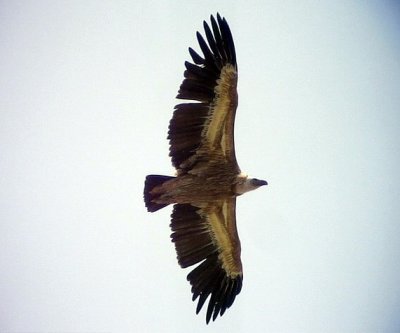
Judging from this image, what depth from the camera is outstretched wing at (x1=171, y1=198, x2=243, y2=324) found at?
6750 mm

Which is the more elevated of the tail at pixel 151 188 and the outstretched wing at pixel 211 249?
the tail at pixel 151 188

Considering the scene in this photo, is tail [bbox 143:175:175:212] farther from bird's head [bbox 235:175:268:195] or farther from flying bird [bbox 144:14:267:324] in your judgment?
bird's head [bbox 235:175:268:195]

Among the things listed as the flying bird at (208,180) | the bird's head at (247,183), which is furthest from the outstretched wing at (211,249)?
the bird's head at (247,183)

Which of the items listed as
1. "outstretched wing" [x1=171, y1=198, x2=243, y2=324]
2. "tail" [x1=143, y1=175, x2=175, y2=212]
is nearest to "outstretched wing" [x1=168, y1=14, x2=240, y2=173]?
"tail" [x1=143, y1=175, x2=175, y2=212]

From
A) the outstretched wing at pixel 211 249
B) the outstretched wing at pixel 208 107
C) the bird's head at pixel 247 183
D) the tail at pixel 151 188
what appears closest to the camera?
the outstretched wing at pixel 208 107

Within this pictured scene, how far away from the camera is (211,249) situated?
7.11 metres

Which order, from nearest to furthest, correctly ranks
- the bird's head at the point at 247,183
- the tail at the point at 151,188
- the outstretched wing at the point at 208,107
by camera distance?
the outstretched wing at the point at 208,107, the tail at the point at 151,188, the bird's head at the point at 247,183

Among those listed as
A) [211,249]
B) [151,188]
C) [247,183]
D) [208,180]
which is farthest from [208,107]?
[211,249]

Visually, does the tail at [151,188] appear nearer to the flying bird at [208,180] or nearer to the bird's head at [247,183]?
the flying bird at [208,180]

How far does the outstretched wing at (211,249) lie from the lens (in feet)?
22.1

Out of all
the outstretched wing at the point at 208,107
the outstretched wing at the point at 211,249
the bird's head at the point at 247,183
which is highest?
the outstretched wing at the point at 208,107

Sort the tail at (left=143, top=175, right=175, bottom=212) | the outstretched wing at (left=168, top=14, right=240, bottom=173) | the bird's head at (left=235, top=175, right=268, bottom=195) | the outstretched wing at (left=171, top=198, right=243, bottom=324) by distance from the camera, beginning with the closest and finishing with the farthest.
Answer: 1. the outstretched wing at (left=168, top=14, right=240, bottom=173)
2. the tail at (left=143, top=175, right=175, bottom=212)
3. the bird's head at (left=235, top=175, right=268, bottom=195)
4. the outstretched wing at (left=171, top=198, right=243, bottom=324)

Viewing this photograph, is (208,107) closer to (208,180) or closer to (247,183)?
(208,180)

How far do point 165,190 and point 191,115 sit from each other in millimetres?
1406
